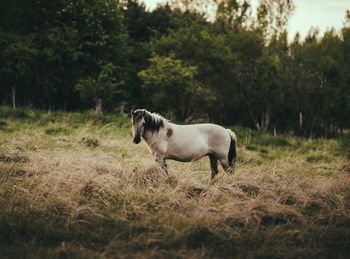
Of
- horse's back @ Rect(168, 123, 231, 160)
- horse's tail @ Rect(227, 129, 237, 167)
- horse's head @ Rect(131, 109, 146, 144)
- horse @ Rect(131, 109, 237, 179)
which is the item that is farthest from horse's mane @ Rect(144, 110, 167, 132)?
horse's tail @ Rect(227, 129, 237, 167)

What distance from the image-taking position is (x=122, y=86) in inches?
1057

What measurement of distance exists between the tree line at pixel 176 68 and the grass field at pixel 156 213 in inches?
599

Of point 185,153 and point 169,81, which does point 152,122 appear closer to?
point 185,153

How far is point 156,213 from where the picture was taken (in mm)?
6008

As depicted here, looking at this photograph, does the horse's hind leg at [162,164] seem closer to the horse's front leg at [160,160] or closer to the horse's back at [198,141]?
the horse's front leg at [160,160]

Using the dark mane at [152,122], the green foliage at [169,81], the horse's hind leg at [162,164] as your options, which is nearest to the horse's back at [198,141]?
the horse's hind leg at [162,164]

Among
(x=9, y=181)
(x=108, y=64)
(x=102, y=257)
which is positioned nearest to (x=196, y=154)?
(x=9, y=181)

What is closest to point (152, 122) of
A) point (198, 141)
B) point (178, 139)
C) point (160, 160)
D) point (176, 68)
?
point (178, 139)

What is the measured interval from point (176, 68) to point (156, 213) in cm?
1800

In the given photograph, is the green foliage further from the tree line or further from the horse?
the horse

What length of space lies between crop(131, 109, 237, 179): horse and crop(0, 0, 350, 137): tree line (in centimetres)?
1429

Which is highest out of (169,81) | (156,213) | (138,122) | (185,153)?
(169,81)

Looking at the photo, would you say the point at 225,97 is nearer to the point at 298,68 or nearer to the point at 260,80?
the point at 260,80

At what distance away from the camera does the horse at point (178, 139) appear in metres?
8.59
